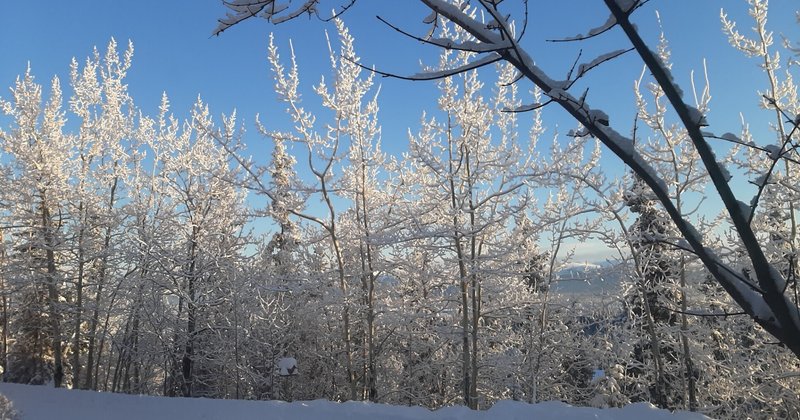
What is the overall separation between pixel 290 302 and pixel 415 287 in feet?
Answer: 13.4

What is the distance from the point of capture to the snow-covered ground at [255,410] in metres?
4.54

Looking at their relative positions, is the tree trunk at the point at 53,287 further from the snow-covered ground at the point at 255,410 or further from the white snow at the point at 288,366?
the white snow at the point at 288,366

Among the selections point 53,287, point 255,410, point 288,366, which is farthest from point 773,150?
point 53,287

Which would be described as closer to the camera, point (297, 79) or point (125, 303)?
point (297, 79)

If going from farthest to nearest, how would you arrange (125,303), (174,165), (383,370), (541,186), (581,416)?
(383,370) < (125,303) < (174,165) < (541,186) < (581,416)

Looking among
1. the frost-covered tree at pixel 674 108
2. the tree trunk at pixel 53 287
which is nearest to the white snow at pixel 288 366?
the tree trunk at pixel 53 287

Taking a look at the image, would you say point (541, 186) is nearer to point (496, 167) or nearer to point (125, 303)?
point (496, 167)

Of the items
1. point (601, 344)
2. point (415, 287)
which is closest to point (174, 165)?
point (415, 287)

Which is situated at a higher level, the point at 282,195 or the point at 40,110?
the point at 40,110

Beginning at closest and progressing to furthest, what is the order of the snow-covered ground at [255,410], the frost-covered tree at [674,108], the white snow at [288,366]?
the frost-covered tree at [674,108] → the snow-covered ground at [255,410] → the white snow at [288,366]

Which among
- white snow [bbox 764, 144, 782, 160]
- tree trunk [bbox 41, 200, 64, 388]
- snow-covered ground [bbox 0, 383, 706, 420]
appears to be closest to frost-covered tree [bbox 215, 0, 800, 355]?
white snow [bbox 764, 144, 782, 160]

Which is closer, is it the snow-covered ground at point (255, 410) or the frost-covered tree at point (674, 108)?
the frost-covered tree at point (674, 108)

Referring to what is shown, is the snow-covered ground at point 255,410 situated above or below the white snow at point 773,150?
below

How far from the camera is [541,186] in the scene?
29.3 ft
